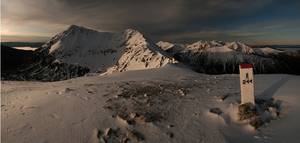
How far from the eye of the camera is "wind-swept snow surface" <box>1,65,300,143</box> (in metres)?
8.55

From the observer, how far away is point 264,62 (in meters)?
136

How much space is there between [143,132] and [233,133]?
2941 mm

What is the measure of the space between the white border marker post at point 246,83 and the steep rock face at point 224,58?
335 feet

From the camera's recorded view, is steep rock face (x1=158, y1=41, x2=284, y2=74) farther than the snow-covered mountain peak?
No

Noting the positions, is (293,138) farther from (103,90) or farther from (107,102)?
(103,90)

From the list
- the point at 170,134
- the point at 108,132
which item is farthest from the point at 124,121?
the point at 170,134

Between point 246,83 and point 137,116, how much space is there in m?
4.22

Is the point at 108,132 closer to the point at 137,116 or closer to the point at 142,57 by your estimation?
the point at 137,116

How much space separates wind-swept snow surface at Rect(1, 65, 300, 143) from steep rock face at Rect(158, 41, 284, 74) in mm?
100948

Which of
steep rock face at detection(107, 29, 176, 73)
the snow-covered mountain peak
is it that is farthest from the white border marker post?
the snow-covered mountain peak

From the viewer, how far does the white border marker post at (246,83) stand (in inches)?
401

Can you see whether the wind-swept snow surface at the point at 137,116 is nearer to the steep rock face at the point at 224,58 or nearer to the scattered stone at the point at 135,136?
the scattered stone at the point at 135,136

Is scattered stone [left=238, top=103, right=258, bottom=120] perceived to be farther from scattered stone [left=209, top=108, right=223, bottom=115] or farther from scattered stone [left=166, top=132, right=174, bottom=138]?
scattered stone [left=166, top=132, right=174, bottom=138]

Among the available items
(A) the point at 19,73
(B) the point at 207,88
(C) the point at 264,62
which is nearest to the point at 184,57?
(C) the point at 264,62
